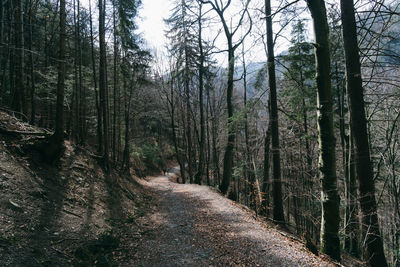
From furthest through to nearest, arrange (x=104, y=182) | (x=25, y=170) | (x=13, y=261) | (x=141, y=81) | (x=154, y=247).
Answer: (x=141, y=81)
(x=104, y=182)
(x=25, y=170)
(x=154, y=247)
(x=13, y=261)

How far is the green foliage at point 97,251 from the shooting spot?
3.77 m

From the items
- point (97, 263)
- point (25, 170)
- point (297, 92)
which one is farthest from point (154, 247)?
point (297, 92)

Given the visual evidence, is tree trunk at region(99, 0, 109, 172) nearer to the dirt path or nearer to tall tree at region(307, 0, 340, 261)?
the dirt path

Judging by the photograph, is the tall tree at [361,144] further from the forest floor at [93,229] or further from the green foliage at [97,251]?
the green foliage at [97,251]

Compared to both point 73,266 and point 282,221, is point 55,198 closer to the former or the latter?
point 73,266

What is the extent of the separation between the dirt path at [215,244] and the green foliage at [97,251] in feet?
1.77

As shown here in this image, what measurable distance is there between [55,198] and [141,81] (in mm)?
11794

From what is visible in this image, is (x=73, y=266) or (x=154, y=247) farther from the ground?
(x=73, y=266)

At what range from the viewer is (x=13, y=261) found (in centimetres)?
298

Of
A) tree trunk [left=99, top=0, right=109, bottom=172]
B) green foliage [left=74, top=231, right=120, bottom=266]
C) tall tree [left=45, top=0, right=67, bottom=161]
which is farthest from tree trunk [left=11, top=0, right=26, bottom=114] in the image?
green foliage [left=74, top=231, right=120, bottom=266]

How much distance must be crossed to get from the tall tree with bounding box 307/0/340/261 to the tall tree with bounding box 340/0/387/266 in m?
0.56

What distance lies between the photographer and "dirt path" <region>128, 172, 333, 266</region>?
427cm

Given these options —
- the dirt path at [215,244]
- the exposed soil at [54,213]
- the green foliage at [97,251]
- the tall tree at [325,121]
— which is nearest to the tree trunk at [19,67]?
the exposed soil at [54,213]

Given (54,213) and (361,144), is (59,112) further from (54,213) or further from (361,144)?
(361,144)
